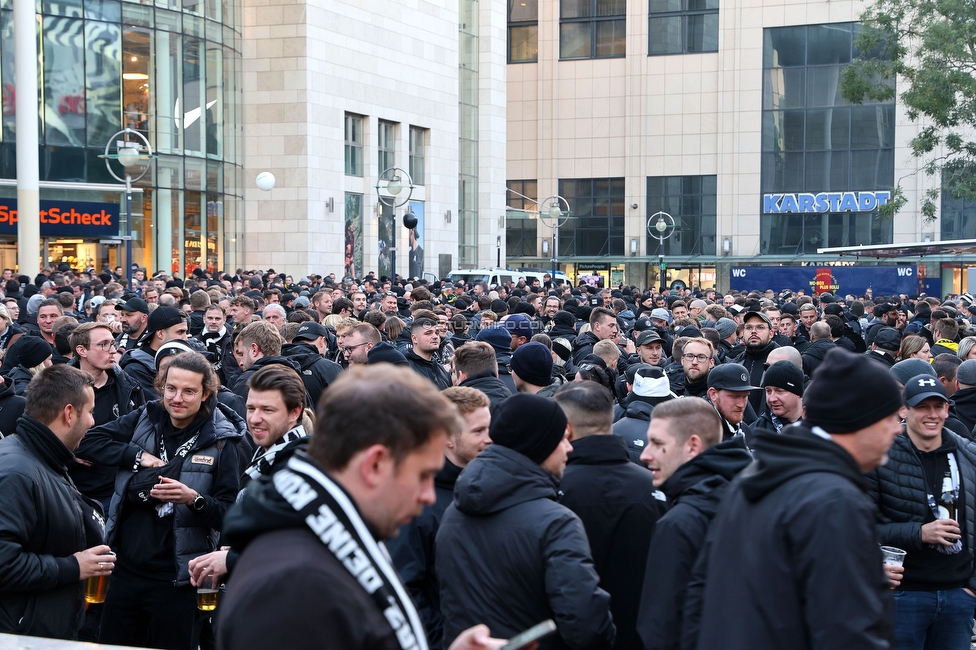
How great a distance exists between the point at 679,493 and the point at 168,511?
9.49 feet

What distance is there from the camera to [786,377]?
7023 millimetres

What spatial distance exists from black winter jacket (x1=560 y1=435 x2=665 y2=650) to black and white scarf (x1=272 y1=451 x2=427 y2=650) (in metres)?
2.45

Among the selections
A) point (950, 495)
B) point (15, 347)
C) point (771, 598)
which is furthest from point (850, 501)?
point (15, 347)

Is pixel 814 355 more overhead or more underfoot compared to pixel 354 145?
more underfoot

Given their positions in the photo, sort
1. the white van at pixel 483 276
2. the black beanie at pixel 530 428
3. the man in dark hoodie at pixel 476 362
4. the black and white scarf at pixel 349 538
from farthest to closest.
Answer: the white van at pixel 483 276 → the man in dark hoodie at pixel 476 362 → the black beanie at pixel 530 428 → the black and white scarf at pixel 349 538

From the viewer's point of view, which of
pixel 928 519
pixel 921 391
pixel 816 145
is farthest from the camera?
pixel 816 145

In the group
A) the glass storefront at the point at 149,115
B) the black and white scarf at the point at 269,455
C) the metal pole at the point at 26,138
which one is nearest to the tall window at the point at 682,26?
the glass storefront at the point at 149,115

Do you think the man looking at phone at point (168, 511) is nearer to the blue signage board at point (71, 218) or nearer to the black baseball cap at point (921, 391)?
the black baseball cap at point (921, 391)

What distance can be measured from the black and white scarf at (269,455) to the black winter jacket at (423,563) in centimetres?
74

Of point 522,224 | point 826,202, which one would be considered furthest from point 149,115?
point 826,202

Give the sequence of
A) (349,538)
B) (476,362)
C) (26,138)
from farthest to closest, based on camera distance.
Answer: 1. (26,138)
2. (476,362)
3. (349,538)

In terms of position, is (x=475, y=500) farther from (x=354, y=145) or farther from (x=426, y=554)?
(x=354, y=145)

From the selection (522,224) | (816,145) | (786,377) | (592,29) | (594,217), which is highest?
(592,29)

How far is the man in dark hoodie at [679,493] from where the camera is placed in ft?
12.8
